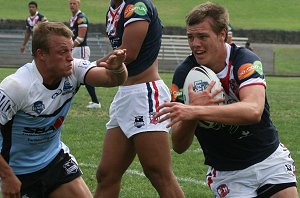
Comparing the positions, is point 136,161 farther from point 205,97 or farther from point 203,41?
point 205,97

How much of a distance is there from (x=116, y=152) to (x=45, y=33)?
1.28m

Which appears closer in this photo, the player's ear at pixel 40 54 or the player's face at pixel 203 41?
the player's face at pixel 203 41

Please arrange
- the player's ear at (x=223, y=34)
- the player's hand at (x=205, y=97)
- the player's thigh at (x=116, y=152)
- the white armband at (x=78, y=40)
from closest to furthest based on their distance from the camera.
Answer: the player's hand at (x=205, y=97), the player's ear at (x=223, y=34), the player's thigh at (x=116, y=152), the white armband at (x=78, y=40)

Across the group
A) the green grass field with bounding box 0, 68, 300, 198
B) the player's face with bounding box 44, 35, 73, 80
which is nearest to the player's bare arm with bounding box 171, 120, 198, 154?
the player's face with bounding box 44, 35, 73, 80

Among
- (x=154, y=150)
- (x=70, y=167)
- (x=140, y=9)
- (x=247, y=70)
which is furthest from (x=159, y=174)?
(x=247, y=70)

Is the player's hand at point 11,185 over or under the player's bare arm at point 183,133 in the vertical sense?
under

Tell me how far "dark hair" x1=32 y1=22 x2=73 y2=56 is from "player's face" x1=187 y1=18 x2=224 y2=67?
3.47 feet

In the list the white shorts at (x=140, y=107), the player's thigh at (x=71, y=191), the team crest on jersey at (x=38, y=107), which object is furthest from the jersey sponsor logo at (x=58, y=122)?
the white shorts at (x=140, y=107)

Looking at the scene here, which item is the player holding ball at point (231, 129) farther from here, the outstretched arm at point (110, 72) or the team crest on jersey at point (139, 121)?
the team crest on jersey at point (139, 121)

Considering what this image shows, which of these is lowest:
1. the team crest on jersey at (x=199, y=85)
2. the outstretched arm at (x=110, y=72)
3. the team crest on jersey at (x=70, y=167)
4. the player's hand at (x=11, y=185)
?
the team crest on jersey at (x=70, y=167)

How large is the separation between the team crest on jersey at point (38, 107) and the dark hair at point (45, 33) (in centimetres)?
36

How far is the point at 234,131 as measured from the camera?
5148 mm

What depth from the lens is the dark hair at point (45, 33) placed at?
5.66 metres

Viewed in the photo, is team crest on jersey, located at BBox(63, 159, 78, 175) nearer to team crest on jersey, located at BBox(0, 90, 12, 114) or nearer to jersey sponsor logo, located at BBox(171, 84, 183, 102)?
team crest on jersey, located at BBox(0, 90, 12, 114)
